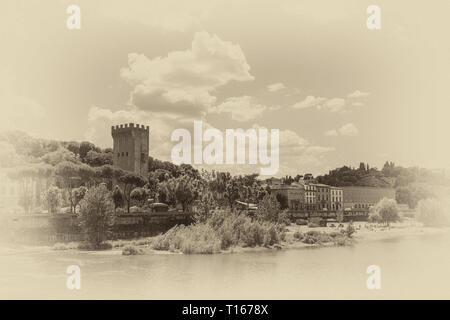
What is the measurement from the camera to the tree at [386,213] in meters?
32.4

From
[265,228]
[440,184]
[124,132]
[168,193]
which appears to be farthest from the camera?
[440,184]

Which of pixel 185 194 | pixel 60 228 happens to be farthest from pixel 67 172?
pixel 185 194

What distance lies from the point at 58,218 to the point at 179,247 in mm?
4760

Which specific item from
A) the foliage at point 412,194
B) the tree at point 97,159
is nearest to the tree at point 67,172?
the tree at point 97,159

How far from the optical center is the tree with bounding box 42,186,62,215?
67.3ft

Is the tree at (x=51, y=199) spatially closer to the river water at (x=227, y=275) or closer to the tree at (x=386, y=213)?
the river water at (x=227, y=275)

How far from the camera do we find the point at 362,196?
40.2 m

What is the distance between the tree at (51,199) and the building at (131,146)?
6354 mm

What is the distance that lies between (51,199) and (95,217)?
3403mm

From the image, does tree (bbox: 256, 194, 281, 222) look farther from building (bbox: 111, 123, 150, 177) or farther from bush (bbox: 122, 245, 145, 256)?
building (bbox: 111, 123, 150, 177)

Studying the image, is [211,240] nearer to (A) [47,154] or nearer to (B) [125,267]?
(B) [125,267]

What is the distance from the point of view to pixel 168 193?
2552 centimetres

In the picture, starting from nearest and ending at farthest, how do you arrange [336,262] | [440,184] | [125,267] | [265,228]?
1. [125,267]
2. [336,262]
3. [265,228]
4. [440,184]
